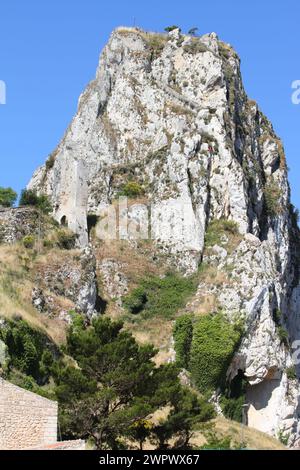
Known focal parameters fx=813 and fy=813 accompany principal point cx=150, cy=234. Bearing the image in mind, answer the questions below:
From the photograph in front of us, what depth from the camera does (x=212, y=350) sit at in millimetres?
48938

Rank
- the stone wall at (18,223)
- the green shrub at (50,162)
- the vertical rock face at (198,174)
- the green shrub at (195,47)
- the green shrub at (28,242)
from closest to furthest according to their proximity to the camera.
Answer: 1. the green shrub at (28,242)
2. the stone wall at (18,223)
3. the vertical rock face at (198,174)
4. the green shrub at (195,47)
5. the green shrub at (50,162)

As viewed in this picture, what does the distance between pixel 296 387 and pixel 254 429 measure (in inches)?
250

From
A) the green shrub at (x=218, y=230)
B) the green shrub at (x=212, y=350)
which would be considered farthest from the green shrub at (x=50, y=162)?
the green shrub at (x=212, y=350)

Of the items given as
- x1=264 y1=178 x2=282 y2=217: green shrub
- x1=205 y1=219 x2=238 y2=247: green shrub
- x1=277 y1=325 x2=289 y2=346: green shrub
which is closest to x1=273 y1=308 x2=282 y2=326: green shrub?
x1=277 y1=325 x2=289 y2=346: green shrub

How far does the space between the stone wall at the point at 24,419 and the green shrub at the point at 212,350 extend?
21.7 metres

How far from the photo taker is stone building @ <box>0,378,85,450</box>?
25859 mm

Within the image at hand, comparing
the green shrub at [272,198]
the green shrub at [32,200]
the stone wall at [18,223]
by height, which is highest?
the green shrub at [272,198]

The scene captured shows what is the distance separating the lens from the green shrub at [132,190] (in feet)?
195

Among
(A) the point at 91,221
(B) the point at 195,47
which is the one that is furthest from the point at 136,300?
(B) the point at 195,47

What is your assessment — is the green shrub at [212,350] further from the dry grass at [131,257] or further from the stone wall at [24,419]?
the stone wall at [24,419]

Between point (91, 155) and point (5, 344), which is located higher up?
point (91, 155)

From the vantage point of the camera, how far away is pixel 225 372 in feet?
162

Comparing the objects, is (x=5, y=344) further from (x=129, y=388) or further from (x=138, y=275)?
(x=138, y=275)
